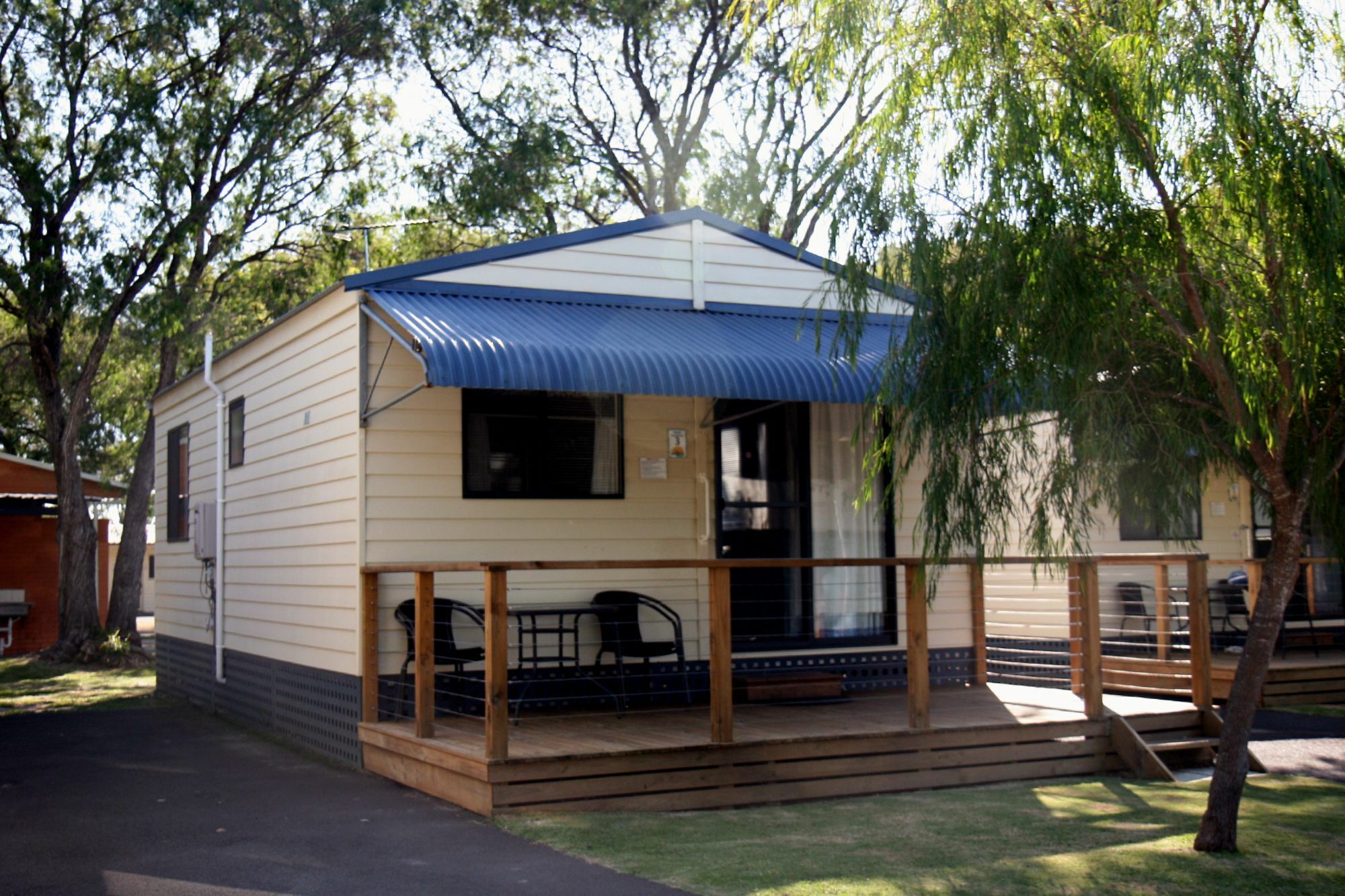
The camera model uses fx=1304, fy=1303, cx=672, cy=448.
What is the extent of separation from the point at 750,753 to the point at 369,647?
2570mm

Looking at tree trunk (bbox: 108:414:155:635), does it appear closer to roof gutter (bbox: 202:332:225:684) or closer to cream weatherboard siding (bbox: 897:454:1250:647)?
roof gutter (bbox: 202:332:225:684)

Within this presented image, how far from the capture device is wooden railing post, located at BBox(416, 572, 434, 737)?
7348mm

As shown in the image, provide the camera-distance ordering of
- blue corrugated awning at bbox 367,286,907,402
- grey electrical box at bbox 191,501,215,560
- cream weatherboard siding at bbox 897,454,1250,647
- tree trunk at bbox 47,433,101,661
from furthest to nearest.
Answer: tree trunk at bbox 47,433,101,661 < grey electrical box at bbox 191,501,215,560 < cream weatherboard siding at bbox 897,454,1250,647 < blue corrugated awning at bbox 367,286,907,402

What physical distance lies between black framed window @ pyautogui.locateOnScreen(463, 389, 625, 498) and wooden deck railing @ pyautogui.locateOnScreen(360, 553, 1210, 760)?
102 cm

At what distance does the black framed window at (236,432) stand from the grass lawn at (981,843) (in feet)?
18.6

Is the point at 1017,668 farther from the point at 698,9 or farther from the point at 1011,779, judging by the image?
the point at 698,9

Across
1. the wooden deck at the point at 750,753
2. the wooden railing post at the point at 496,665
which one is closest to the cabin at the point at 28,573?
the wooden deck at the point at 750,753

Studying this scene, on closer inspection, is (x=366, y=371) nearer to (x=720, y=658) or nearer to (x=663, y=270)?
(x=663, y=270)

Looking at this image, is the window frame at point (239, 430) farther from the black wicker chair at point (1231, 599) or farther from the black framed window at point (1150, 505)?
the black wicker chair at point (1231, 599)

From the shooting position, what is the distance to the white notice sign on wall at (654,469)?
927 centimetres

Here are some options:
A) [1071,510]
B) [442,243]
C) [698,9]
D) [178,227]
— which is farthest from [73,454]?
[1071,510]

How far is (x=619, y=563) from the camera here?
23.2 feet

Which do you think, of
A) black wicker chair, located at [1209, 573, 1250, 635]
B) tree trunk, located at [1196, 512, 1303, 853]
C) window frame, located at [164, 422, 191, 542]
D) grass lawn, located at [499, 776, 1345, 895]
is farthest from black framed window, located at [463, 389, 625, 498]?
black wicker chair, located at [1209, 573, 1250, 635]

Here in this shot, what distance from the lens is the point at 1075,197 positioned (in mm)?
5621
